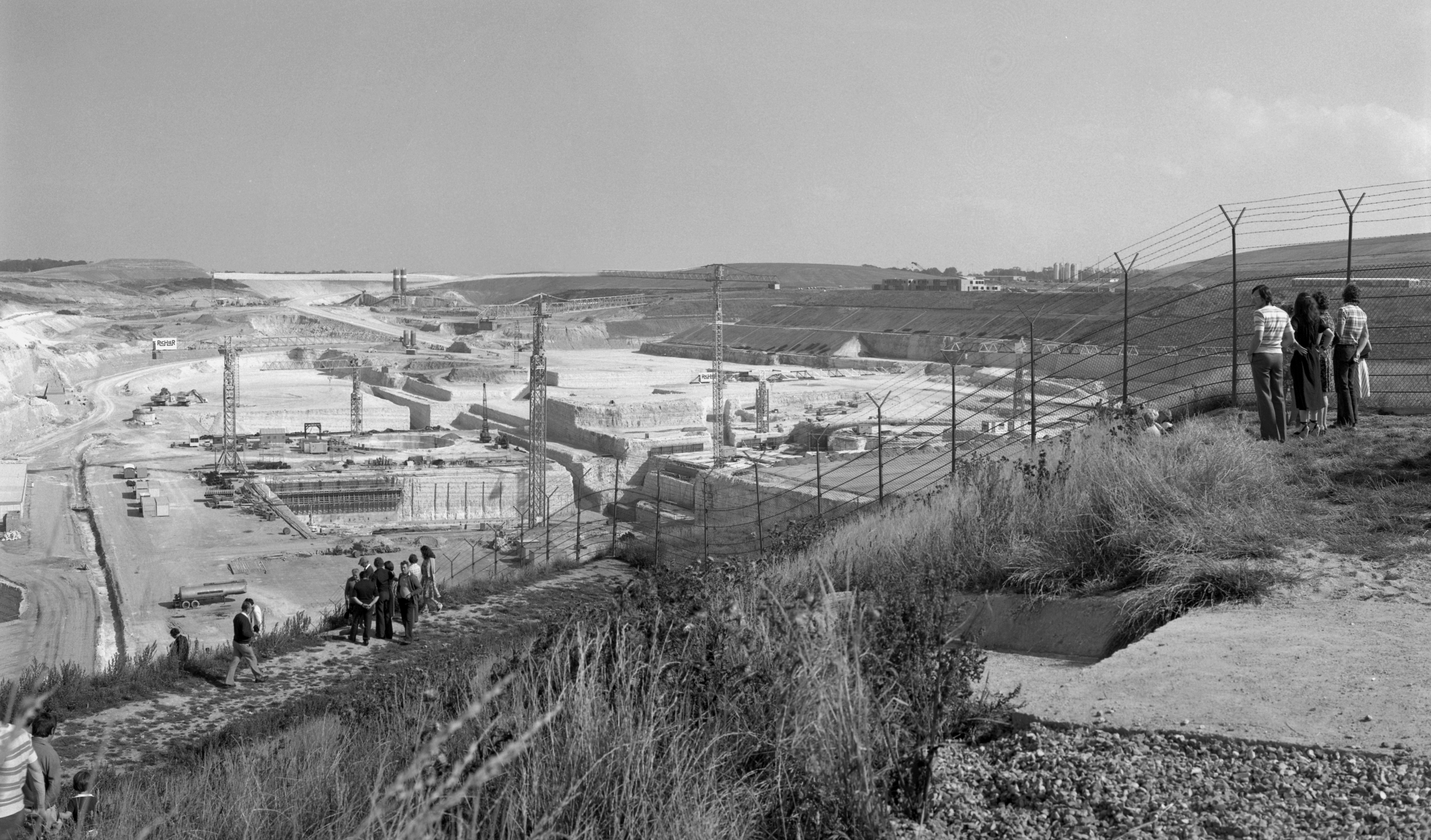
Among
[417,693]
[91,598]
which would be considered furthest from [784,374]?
[417,693]

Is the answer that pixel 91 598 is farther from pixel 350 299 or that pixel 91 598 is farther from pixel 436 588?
pixel 350 299

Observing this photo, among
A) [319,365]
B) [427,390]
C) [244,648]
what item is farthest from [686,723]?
[319,365]

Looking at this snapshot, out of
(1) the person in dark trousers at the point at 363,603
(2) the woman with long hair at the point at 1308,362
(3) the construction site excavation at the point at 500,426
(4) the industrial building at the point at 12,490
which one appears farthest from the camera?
(4) the industrial building at the point at 12,490

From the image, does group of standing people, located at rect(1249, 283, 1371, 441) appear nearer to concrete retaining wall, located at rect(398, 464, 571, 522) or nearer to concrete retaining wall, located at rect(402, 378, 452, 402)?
concrete retaining wall, located at rect(398, 464, 571, 522)

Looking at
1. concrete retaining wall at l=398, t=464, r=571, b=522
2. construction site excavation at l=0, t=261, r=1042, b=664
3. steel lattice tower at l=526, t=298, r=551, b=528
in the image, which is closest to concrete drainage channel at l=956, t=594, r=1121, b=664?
construction site excavation at l=0, t=261, r=1042, b=664

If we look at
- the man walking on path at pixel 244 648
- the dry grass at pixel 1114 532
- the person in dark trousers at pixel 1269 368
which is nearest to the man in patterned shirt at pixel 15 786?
the dry grass at pixel 1114 532

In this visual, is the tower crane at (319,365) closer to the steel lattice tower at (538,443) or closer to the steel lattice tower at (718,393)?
the steel lattice tower at (718,393)
